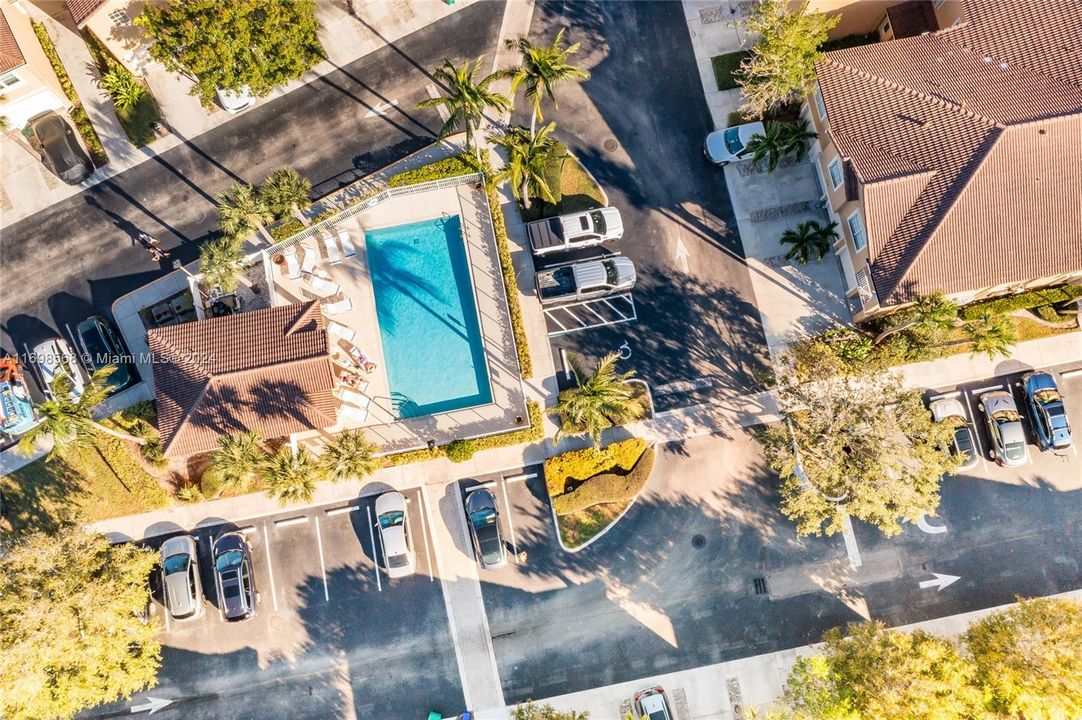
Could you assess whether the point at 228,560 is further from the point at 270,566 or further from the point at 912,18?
the point at 912,18

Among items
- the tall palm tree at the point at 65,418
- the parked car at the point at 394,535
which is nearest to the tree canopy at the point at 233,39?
the tall palm tree at the point at 65,418

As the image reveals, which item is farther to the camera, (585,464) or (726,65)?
(726,65)

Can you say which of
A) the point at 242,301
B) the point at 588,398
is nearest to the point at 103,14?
the point at 242,301

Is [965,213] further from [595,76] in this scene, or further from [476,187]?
[476,187]

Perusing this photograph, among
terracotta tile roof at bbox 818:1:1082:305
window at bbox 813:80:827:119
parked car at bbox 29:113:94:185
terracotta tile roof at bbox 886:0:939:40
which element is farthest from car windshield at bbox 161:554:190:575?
terracotta tile roof at bbox 886:0:939:40

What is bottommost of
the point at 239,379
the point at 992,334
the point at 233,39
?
the point at 992,334

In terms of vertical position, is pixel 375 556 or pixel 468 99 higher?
pixel 468 99

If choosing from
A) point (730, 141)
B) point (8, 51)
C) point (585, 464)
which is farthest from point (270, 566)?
point (730, 141)

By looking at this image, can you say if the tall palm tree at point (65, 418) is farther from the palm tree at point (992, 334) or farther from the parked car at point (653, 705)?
the palm tree at point (992, 334)
